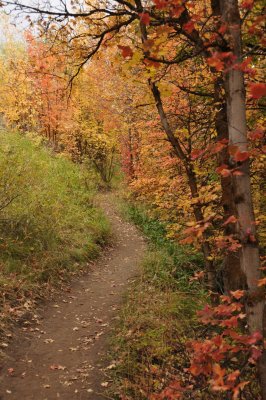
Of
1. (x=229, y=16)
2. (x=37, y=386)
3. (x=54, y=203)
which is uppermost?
(x=229, y=16)

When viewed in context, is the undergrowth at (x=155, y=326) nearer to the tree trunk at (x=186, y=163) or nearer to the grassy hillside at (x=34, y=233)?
the tree trunk at (x=186, y=163)

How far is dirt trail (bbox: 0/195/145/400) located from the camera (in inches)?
197

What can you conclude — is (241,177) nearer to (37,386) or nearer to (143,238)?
(37,386)

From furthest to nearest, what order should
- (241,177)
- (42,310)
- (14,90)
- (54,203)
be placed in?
1. (14,90)
2. (54,203)
3. (42,310)
4. (241,177)

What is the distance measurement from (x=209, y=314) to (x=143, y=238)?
11781mm

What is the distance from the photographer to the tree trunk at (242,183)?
8.22ft

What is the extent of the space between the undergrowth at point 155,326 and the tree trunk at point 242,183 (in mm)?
1841

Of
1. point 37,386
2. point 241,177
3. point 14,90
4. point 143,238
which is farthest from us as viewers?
point 14,90

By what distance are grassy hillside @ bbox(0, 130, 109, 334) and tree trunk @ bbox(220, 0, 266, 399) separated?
4.85 meters

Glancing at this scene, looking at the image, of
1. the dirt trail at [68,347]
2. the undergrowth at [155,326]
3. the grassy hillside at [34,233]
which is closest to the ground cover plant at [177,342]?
the undergrowth at [155,326]

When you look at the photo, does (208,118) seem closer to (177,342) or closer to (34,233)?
(177,342)

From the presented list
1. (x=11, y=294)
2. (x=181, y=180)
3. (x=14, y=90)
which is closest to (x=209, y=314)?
(x=11, y=294)

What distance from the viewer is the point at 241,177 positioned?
2584 millimetres

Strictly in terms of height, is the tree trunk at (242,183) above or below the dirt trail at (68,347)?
above
